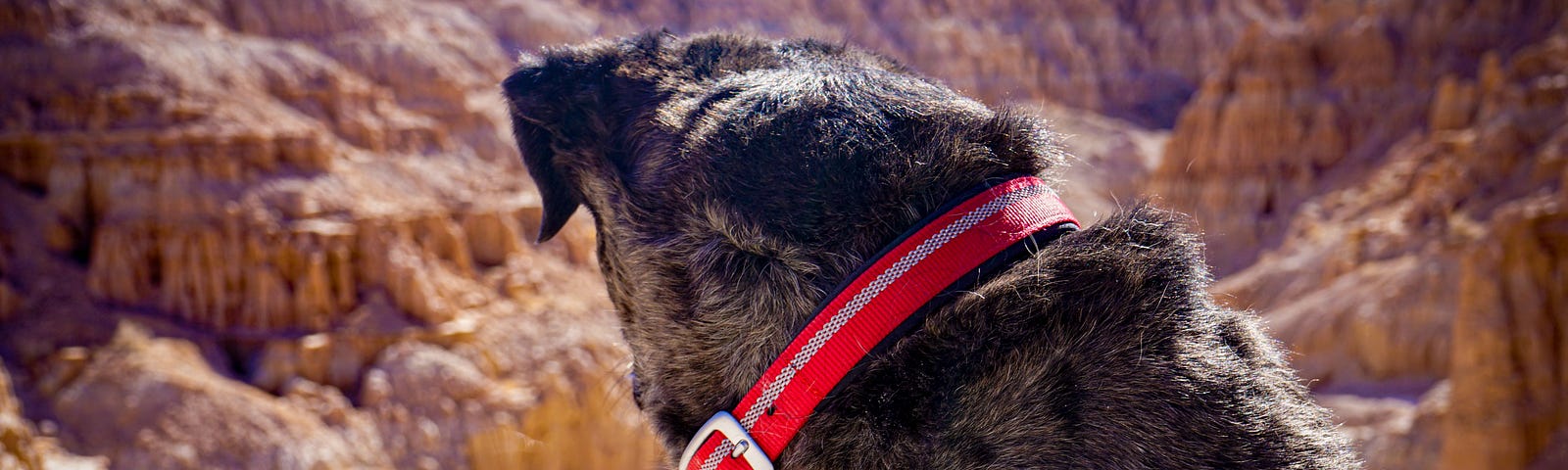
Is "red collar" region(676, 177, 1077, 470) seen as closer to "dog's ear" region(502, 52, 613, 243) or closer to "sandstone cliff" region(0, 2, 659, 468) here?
"dog's ear" region(502, 52, 613, 243)

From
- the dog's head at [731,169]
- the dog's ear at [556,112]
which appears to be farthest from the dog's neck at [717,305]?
the dog's ear at [556,112]

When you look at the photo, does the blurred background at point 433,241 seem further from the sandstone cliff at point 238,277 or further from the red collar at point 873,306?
the red collar at point 873,306

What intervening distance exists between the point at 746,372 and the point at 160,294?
67.1ft

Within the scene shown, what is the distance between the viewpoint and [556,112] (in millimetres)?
1589

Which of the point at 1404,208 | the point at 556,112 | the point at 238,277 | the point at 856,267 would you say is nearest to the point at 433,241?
the point at 238,277

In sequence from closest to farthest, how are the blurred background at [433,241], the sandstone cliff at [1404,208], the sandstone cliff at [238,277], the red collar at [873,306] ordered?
the red collar at [873,306]
the sandstone cliff at [1404,208]
the blurred background at [433,241]
the sandstone cliff at [238,277]

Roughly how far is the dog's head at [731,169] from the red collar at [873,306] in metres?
0.05

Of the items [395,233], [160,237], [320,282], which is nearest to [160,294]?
[160,237]

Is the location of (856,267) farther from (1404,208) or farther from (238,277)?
(1404,208)

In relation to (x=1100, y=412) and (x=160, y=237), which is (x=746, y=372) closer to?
(x=1100, y=412)

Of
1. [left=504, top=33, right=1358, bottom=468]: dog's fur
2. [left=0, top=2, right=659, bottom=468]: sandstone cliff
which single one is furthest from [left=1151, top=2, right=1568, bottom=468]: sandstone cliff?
[left=0, top=2, right=659, bottom=468]: sandstone cliff

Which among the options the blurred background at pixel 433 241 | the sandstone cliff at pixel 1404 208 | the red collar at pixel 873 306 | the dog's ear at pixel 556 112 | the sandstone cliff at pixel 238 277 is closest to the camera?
the red collar at pixel 873 306

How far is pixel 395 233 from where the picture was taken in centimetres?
2048

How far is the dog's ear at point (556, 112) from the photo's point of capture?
1587 mm
